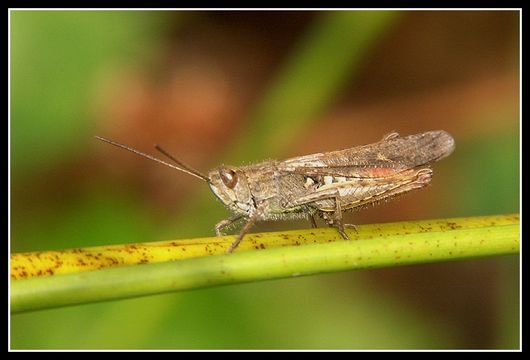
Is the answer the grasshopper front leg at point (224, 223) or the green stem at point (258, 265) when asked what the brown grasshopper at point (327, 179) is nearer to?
the grasshopper front leg at point (224, 223)

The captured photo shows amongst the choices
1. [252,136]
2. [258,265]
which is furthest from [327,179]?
[258,265]

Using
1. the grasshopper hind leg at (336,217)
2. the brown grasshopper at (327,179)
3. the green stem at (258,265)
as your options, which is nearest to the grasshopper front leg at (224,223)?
the brown grasshopper at (327,179)

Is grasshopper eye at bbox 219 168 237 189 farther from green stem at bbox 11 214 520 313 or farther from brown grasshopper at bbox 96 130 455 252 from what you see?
green stem at bbox 11 214 520 313

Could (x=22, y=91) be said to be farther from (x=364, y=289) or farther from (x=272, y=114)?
(x=364, y=289)

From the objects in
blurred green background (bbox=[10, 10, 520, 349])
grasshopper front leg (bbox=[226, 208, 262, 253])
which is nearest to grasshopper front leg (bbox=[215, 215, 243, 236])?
grasshopper front leg (bbox=[226, 208, 262, 253])

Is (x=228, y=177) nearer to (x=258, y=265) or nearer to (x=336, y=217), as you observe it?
(x=336, y=217)

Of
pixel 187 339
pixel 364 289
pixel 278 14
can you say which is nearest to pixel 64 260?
pixel 187 339
